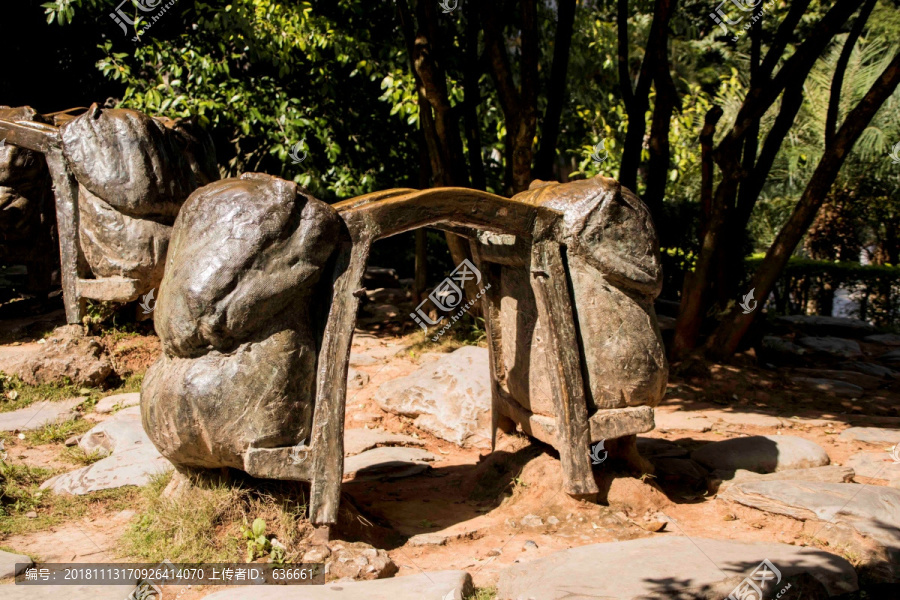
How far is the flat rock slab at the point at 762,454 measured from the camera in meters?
6.31

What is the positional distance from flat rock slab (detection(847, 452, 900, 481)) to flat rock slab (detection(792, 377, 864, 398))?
2347 mm

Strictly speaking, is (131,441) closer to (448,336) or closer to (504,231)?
(504,231)

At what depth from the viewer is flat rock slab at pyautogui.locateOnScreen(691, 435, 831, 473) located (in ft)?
20.7

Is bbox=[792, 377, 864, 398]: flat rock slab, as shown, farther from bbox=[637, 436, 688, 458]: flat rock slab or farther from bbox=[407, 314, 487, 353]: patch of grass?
bbox=[407, 314, 487, 353]: patch of grass

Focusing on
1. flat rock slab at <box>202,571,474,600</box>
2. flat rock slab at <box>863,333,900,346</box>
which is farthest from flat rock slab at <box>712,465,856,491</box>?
flat rock slab at <box>863,333,900,346</box>

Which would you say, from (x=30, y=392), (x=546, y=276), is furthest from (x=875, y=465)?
(x=30, y=392)

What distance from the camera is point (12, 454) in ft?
21.3

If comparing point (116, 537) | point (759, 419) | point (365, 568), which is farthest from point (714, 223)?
point (116, 537)

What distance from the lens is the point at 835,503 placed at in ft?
17.1

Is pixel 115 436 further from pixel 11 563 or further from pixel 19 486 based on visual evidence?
pixel 11 563

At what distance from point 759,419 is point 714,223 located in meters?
2.43

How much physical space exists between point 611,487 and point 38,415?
5138 mm

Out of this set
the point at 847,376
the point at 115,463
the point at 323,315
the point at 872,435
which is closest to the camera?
the point at 323,315

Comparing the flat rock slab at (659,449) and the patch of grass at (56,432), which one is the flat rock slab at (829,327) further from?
the patch of grass at (56,432)
